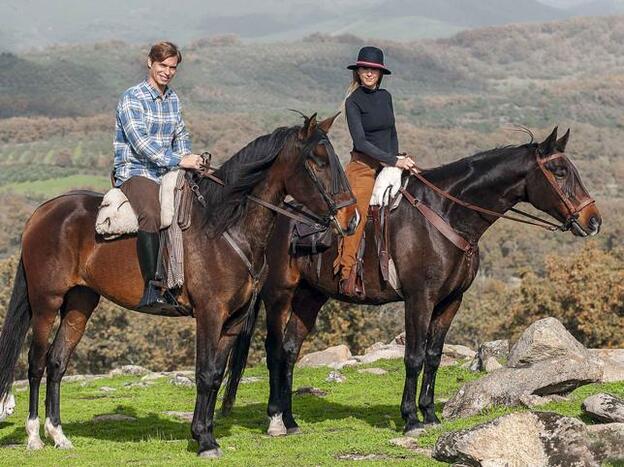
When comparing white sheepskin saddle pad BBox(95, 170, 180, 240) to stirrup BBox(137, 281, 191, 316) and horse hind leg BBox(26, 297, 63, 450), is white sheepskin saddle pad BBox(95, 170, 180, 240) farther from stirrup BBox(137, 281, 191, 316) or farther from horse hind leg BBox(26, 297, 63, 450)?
horse hind leg BBox(26, 297, 63, 450)

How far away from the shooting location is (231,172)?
10172 mm

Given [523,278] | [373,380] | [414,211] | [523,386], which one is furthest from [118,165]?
[523,278]

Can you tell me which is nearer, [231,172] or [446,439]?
[446,439]

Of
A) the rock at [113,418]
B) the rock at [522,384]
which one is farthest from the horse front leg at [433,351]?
the rock at [113,418]

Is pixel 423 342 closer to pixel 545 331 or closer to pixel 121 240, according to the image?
pixel 545 331

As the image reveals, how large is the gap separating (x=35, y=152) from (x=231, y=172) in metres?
189

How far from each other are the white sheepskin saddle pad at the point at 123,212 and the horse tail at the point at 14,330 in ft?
4.84

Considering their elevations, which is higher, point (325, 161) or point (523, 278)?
point (325, 161)

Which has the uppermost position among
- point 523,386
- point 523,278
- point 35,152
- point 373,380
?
point 523,386

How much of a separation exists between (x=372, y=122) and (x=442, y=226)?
163 centimetres

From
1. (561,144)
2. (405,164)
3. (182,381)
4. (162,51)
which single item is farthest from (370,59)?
(182,381)

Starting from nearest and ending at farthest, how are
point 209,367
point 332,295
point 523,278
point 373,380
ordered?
point 209,367, point 332,295, point 373,380, point 523,278

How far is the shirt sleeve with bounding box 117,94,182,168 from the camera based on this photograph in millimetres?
10336

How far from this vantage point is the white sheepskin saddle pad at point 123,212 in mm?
10172
